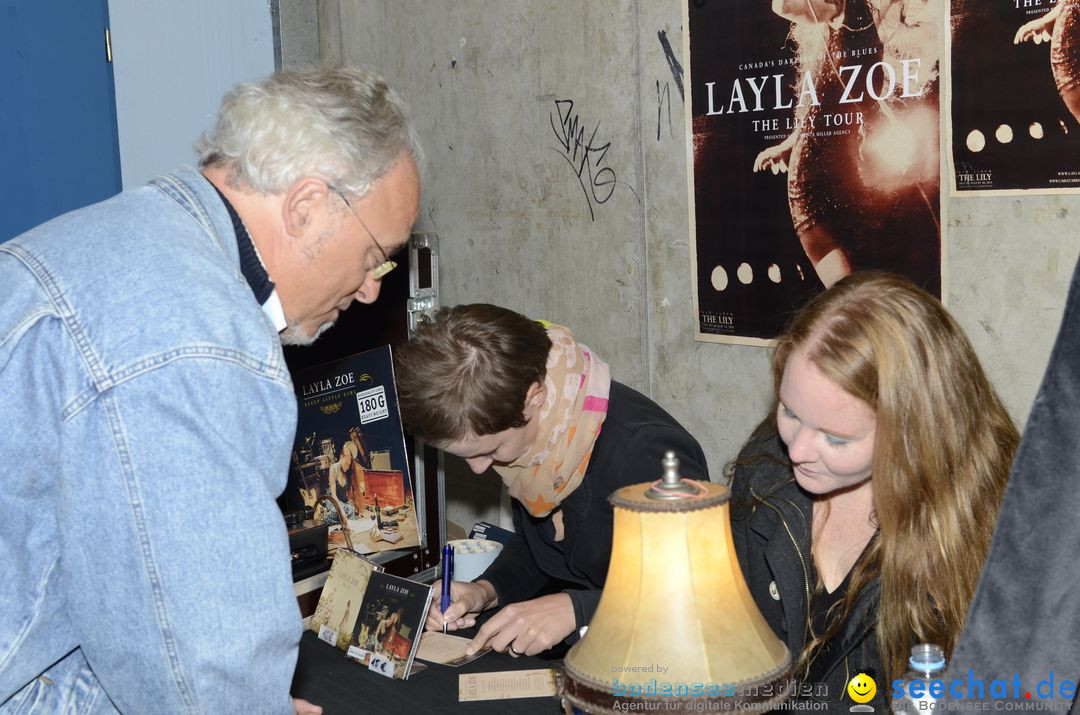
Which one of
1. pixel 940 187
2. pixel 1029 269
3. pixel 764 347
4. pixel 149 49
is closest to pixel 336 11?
pixel 149 49

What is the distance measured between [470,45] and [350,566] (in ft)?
7.70

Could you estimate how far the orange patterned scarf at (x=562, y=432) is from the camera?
2.06 metres

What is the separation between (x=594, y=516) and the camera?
209 cm

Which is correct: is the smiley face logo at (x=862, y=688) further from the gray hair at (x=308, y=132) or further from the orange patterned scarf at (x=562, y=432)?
the gray hair at (x=308, y=132)

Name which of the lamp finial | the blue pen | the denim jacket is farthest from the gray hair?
the blue pen

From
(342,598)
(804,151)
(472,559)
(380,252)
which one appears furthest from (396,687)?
(804,151)

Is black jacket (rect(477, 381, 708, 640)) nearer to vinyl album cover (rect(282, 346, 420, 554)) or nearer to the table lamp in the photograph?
vinyl album cover (rect(282, 346, 420, 554))

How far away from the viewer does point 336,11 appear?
432 cm

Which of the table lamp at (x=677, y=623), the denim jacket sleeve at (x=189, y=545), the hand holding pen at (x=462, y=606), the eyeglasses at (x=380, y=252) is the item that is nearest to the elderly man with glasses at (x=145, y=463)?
the denim jacket sleeve at (x=189, y=545)

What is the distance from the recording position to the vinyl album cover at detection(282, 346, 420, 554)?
2.21 m

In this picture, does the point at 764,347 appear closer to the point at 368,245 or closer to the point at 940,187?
the point at 940,187

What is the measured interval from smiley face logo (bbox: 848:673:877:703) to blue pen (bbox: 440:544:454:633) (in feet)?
2.71

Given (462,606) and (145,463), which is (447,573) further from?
(145,463)

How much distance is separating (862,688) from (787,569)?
0.23 metres
